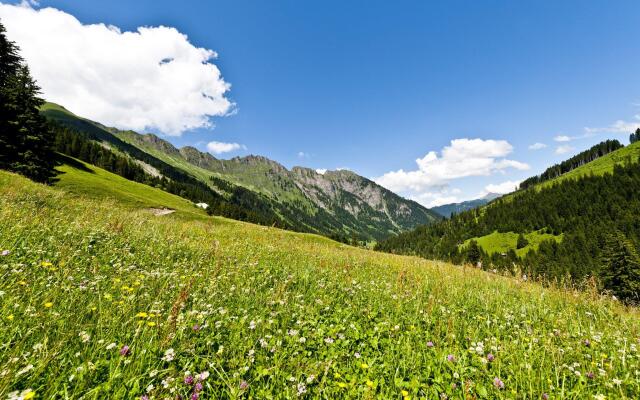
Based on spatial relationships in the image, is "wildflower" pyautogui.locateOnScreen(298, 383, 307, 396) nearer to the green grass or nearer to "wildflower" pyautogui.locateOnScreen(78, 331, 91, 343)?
"wildflower" pyautogui.locateOnScreen(78, 331, 91, 343)

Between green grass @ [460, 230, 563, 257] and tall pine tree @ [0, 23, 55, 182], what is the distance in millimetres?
206171

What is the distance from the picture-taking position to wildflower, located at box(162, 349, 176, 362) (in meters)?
3.41

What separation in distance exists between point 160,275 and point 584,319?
9960 millimetres

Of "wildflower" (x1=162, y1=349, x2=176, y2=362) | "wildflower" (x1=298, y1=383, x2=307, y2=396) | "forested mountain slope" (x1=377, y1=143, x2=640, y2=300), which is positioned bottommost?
"wildflower" (x1=298, y1=383, x2=307, y2=396)

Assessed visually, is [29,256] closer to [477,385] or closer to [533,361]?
[477,385]

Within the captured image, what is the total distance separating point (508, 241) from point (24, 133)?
8743 inches

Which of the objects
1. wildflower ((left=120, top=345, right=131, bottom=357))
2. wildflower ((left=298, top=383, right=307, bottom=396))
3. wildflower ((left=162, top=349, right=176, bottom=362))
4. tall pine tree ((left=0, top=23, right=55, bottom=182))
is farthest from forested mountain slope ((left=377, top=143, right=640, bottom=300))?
wildflower ((left=120, top=345, right=131, bottom=357))

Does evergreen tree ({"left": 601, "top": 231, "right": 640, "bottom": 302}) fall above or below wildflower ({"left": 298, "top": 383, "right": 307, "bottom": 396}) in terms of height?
above

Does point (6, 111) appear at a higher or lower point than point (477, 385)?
higher

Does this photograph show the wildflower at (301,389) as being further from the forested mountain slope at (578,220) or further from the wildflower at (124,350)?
the forested mountain slope at (578,220)

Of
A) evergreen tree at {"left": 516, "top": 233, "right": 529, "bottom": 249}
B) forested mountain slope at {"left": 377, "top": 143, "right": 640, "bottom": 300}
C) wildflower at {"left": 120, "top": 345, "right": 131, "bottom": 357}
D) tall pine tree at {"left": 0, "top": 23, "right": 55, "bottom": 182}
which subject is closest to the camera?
wildflower at {"left": 120, "top": 345, "right": 131, "bottom": 357}

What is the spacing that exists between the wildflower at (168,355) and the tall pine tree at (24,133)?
54858mm

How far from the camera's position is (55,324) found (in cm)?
381

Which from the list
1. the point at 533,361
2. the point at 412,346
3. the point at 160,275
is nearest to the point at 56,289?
the point at 160,275
